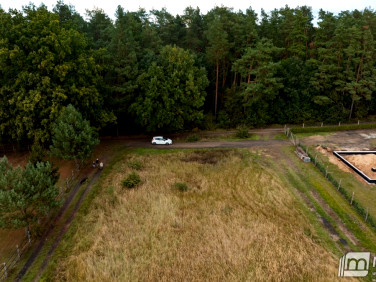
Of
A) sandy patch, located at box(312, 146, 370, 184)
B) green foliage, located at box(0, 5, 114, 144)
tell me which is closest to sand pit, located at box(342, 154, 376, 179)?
sandy patch, located at box(312, 146, 370, 184)

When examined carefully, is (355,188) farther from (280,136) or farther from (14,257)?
(14,257)

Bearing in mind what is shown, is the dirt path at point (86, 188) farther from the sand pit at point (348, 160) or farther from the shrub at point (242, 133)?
the sand pit at point (348, 160)

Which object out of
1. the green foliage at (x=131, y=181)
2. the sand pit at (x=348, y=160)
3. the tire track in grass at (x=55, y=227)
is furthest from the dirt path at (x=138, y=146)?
the sand pit at (x=348, y=160)

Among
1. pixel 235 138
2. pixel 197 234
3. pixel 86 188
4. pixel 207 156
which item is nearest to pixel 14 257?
pixel 86 188

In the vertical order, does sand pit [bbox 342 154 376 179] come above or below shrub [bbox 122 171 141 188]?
above

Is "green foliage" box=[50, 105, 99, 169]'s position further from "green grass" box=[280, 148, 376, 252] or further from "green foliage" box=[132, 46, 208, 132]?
"green grass" box=[280, 148, 376, 252]
